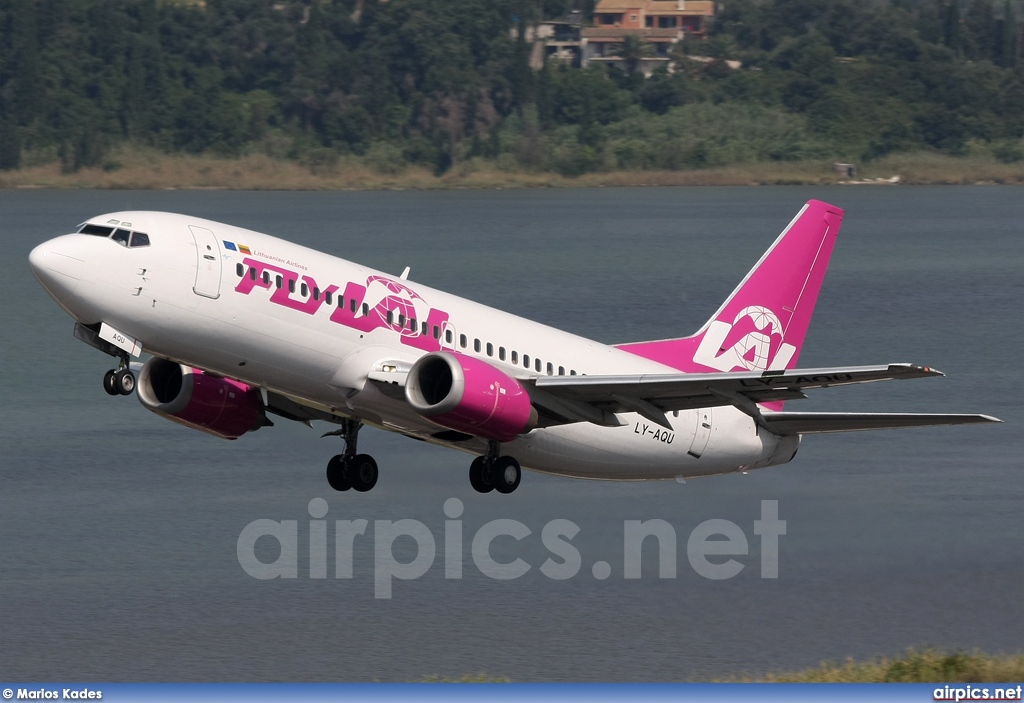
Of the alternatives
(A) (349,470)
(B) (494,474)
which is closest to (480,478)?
(B) (494,474)

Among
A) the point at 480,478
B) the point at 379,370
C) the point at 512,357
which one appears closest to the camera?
the point at 379,370

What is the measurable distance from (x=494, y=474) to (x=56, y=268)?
41.3 feet

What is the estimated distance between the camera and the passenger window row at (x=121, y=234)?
130 feet

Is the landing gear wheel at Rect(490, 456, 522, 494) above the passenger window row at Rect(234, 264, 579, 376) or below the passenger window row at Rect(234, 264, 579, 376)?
below

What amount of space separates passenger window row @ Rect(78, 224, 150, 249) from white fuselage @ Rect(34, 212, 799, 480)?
173 millimetres

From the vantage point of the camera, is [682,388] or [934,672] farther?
[934,672]

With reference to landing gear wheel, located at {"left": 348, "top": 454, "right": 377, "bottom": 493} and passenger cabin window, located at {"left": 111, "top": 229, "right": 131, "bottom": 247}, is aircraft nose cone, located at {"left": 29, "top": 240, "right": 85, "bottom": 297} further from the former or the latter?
landing gear wheel, located at {"left": 348, "top": 454, "right": 377, "bottom": 493}

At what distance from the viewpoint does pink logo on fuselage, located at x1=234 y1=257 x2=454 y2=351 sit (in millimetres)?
41156

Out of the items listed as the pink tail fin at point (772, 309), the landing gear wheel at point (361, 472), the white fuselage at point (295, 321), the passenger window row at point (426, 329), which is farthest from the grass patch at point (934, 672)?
the landing gear wheel at point (361, 472)

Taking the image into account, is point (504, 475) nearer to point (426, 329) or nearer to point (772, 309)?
point (426, 329)

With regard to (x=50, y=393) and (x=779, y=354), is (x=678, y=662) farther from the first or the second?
(x=50, y=393)

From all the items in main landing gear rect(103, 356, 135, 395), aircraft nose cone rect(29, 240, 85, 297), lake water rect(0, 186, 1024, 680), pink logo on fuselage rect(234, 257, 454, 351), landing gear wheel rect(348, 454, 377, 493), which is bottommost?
lake water rect(0, 186, 1024, 680)

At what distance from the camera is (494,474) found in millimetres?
45031

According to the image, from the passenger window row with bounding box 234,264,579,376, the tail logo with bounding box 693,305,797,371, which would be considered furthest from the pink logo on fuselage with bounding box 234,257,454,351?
the tail logo with bounding box 693,305,797,371
